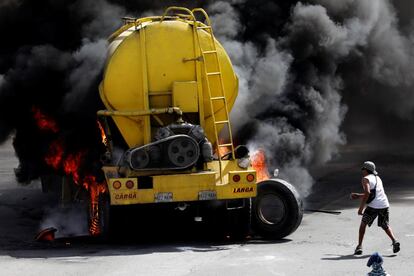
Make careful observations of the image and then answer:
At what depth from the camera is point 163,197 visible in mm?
12805

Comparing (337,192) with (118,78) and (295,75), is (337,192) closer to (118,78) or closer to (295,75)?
(295,75)

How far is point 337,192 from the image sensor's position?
1938 centimetres

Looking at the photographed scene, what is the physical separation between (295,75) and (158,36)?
624cm

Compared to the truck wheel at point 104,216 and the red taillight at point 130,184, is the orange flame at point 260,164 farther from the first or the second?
the red taillight at point 130,184

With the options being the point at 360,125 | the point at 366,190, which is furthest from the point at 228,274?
the point at 360,125

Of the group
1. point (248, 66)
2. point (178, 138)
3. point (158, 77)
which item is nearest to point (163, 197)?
point (178, 138)

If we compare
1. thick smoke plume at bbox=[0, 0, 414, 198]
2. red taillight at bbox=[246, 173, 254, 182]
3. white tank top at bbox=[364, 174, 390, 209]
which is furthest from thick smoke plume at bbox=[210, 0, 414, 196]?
white tank top at bbox=[364, 174, 390, 209]

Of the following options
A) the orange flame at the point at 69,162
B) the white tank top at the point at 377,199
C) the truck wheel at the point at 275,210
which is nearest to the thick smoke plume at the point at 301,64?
the orange flame at the point at 69,162

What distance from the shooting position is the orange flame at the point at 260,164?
51.5ft

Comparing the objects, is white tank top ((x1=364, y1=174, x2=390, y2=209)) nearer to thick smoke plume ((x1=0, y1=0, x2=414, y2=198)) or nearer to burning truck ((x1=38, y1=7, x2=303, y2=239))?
burning truck ((x1=38, y1=7, x2=303, y2=239))

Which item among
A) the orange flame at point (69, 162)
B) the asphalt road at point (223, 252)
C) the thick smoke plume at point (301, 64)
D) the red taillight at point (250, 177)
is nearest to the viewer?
the asphalt road at point (223, 252)

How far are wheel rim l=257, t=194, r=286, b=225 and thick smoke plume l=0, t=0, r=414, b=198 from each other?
9.81ft

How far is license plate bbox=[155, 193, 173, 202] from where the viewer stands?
12.8 meters

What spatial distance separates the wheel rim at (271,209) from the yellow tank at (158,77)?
4.66 feet
